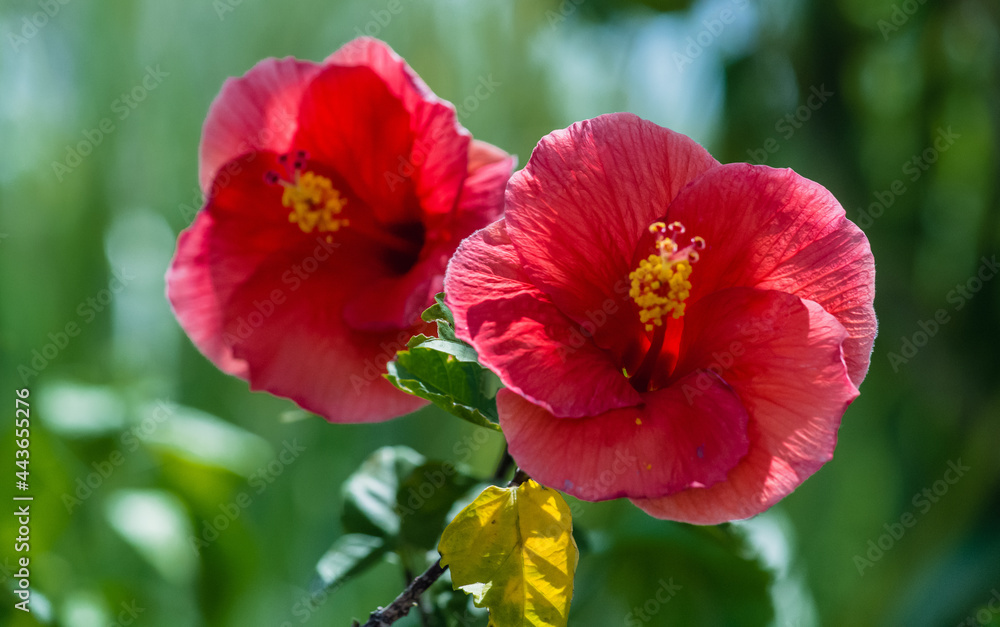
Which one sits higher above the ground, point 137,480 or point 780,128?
point 780,128

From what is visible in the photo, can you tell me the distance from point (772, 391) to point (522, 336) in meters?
0.16

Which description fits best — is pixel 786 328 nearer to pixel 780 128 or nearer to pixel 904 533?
pixel 780 128

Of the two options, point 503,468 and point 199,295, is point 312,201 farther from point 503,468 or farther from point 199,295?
point 503,468

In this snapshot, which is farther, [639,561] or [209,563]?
[209,563]

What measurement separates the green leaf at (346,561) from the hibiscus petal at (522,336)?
12.3 inches

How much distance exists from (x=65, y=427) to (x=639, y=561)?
0.93 metres

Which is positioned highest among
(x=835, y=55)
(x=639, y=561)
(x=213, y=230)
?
(x=835, y=55)

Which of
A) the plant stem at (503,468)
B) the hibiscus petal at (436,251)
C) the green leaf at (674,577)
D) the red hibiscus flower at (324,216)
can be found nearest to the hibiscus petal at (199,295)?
the red hibiscus flower at (324,216)

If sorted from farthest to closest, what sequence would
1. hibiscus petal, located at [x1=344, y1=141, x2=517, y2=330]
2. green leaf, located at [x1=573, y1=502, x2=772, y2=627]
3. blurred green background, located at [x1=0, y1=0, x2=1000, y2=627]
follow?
blurred green background, located at [x1=0, y1=0, x2=1000, y2=627]
green leaf, located at [x1=573, y1=502, x2=772, y2=627]
hibiscus petal, located at [x1=344, y1=141, x2=517, y2=330]

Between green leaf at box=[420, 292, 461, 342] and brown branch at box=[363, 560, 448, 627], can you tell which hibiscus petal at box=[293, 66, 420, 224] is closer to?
green leaf at box=[420, 292, 461, 342]

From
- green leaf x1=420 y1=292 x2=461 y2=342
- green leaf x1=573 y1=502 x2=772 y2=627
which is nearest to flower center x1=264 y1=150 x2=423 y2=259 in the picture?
green leaf x1=420 y1=292 x2=461 y2=342

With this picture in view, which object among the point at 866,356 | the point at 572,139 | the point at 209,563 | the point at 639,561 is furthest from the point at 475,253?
the point at 209,563

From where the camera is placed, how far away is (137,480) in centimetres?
155

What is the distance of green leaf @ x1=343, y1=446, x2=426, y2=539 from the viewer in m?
0.70
